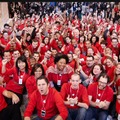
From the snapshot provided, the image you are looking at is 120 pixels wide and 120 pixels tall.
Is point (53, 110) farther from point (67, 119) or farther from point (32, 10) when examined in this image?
point (32, 10)

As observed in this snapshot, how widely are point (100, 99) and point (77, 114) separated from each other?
0.35m

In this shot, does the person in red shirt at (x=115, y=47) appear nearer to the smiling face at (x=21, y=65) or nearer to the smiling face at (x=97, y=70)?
the smiling face at (x=97, y=70)

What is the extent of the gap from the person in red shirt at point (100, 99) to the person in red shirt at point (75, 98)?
12 cm

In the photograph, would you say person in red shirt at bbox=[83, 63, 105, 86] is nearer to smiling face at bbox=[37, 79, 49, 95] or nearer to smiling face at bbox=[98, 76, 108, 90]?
smiling face at bbox=[98, 76, 108, 90]

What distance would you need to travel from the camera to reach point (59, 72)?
3.50 meters

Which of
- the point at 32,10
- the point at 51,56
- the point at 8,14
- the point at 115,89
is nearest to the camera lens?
the point at 115,89

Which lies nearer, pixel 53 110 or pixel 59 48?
pixel 53 110

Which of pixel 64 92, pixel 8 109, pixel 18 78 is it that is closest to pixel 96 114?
pixel 64 92

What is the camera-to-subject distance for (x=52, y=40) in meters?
5.84

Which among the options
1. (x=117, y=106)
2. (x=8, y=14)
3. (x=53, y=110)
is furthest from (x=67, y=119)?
(x=8, y=14)

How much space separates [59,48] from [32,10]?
8.75 m

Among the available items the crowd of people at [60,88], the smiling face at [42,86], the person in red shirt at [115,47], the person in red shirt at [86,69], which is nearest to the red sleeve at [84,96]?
the crowd of people at [60,88]

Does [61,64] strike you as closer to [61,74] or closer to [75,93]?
[61,74]

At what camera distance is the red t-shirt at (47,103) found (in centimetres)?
253
